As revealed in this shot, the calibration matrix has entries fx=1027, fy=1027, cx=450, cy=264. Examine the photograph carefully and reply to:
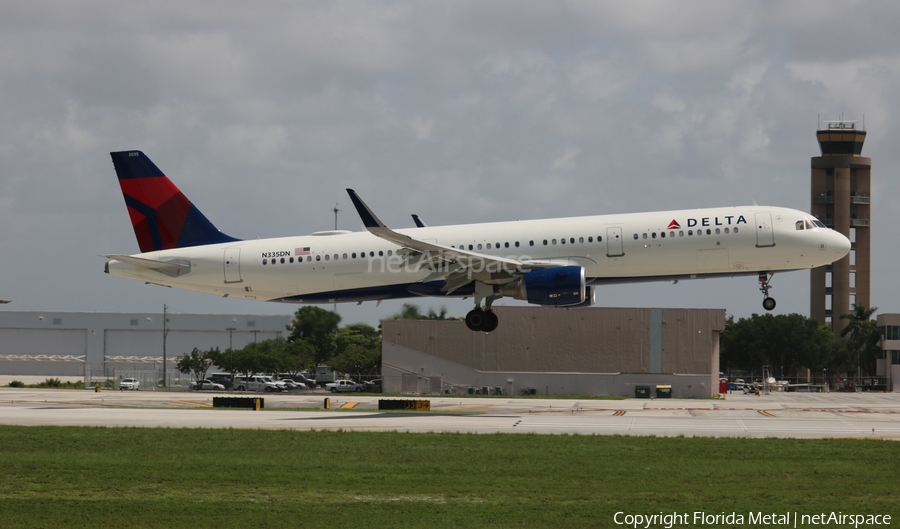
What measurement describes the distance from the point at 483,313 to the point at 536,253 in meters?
4.42

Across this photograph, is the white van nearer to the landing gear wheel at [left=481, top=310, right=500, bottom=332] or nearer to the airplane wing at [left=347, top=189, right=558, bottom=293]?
the landing gear wheel at [left=481, top=310, right=500, bottom=332]

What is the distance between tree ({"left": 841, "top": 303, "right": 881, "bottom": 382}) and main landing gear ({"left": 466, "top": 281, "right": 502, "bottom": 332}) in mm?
129105

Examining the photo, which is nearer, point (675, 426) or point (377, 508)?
point (377, 508)

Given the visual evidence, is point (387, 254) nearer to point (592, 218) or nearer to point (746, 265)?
point (592, 218)

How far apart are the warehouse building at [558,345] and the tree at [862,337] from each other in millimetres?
80415

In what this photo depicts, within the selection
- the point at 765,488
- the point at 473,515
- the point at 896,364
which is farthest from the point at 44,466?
the point at 896,364

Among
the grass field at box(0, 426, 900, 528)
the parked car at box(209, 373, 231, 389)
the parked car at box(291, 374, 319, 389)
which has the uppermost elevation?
the grass field at box(0, 426, 900, 528)

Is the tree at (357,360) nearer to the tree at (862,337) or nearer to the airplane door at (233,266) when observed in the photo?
the airplane door at (233,266)

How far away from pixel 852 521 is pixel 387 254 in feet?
99.7

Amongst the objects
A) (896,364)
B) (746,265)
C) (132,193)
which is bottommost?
(896,364)

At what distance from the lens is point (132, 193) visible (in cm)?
5350

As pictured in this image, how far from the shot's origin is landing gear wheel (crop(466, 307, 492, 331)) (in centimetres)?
4891

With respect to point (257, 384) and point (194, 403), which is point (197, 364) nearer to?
point (257, 384)

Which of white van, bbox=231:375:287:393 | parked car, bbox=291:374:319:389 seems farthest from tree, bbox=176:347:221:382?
parked car, bbox=291:374:319:389
